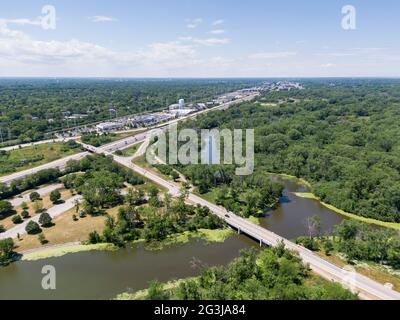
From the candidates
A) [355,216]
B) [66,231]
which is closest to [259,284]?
[355,216]

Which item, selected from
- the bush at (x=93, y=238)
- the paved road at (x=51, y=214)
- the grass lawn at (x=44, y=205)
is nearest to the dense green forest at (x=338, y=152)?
the bush at (x=93, y=238)

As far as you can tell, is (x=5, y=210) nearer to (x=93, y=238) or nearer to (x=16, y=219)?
(x=16, y=219)

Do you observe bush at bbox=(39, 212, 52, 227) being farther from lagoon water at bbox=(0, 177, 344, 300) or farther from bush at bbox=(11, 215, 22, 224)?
lagoon water at bbox=(0, 177, 344, 300)

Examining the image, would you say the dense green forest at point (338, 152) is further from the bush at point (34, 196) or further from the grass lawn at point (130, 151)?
the bush at point (34, 196)

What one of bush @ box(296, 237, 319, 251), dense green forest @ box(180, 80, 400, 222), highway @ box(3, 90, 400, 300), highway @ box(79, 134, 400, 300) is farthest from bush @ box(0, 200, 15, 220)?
dense green forest @ box(180, 80, 400, 222)
